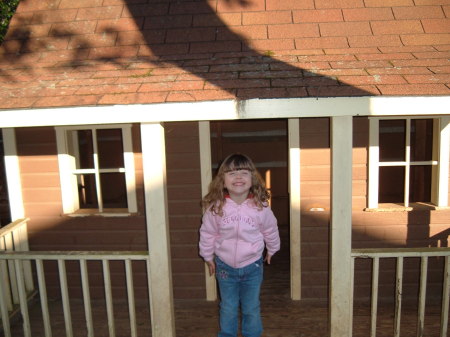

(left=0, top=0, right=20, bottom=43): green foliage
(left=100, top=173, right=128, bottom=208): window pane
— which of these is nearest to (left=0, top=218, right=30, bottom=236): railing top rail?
(left=0, top=0, right=20, bottom=43): green foliage

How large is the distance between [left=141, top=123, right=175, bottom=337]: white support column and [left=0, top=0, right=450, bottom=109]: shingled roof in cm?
37

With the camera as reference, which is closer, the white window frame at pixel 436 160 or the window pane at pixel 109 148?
the white window frame at pixel 436 160

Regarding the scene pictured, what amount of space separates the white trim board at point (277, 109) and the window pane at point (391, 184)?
565 cm

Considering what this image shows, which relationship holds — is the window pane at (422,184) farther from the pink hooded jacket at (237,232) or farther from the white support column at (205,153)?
the pink hooded jacket at (237,232)

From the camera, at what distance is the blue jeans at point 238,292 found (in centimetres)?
296

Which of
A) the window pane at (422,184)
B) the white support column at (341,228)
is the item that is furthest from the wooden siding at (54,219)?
the window pane at (422,184)

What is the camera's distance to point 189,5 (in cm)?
432

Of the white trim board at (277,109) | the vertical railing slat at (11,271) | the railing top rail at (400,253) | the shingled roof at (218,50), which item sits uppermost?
the shingled roof at (218,50)

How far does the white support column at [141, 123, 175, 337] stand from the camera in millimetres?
3049

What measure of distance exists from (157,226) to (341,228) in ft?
4.96

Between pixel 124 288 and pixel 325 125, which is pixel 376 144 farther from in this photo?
pixel 124 288

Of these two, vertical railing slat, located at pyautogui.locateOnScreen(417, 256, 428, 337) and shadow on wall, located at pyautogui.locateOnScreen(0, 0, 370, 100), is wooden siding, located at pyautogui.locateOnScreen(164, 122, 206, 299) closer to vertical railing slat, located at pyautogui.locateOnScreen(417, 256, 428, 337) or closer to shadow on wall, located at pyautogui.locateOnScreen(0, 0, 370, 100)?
shadow on wall, located at pyautogui.locateOnScreen(0, 0, 370, 100)

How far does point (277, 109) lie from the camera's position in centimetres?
278

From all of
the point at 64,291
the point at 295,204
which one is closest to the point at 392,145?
the point at 295,204
